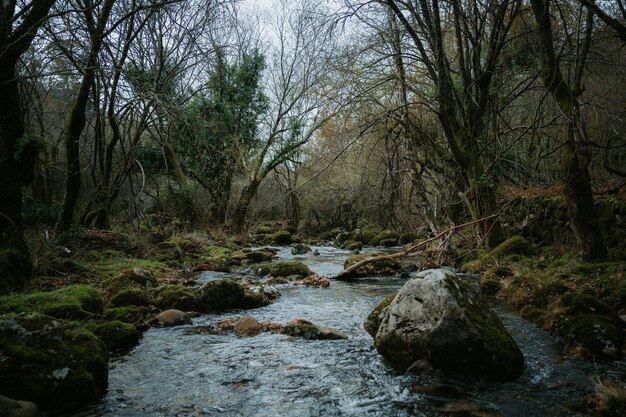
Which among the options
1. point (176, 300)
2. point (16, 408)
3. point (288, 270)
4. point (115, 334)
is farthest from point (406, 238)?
point (16, 408)

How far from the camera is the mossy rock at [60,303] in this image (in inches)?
210

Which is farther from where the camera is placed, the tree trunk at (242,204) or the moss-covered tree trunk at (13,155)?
the tree trunk at (242,204)

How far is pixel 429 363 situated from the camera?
4414 mm

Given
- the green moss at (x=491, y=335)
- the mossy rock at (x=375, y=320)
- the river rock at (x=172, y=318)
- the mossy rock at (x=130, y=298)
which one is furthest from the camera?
the mossy rock at (x=130, y=298)

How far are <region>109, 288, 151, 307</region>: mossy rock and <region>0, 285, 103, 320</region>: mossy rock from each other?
0.56m

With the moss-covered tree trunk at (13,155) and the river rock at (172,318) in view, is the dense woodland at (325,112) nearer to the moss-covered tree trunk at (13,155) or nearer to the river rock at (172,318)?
the moss-covered tree trunk at (13,155)

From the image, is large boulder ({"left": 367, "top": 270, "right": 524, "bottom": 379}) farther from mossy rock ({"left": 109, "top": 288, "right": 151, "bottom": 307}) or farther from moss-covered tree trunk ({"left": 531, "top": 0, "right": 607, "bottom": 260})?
mossy rock ({"left": 109, "top": 288, "right": 151, "bottom": 307})

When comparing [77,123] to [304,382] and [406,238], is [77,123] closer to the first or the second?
[304,382]

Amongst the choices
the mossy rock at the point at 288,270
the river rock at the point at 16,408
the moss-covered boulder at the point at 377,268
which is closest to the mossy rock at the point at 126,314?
the river rock at the point at 16,408

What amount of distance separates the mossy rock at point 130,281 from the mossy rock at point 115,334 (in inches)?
89.5

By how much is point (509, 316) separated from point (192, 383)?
470cm

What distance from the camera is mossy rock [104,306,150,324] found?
20.5 ft

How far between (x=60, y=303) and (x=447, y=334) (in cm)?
487

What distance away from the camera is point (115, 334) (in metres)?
5.31
